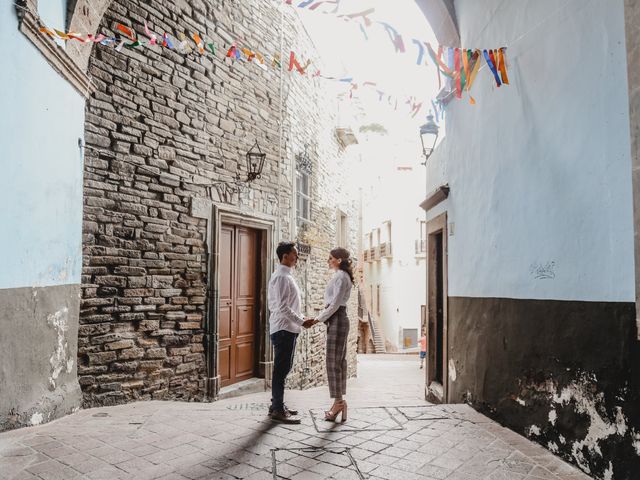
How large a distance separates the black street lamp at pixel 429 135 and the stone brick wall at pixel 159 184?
238cm

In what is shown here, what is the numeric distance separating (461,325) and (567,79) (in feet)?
9.27

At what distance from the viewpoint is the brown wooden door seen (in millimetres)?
6352

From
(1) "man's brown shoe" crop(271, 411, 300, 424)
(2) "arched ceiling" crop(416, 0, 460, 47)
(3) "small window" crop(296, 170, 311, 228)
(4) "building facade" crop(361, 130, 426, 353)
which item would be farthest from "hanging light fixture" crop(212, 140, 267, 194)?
(4) "building facade" crop(361, 130, 426, 353)

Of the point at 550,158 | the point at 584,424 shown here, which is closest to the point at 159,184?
the point at 550,158

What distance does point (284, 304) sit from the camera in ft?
12.8

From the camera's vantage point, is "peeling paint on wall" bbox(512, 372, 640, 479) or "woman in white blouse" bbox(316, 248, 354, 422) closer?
"peeling paint on wall" bbox(512, 372, 640, 479)

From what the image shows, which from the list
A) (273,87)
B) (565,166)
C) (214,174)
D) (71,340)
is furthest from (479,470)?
(273,87)

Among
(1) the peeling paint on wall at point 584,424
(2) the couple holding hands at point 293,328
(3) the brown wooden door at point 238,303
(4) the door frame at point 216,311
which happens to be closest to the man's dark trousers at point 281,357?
(2) the couple holding hands at point 293,328

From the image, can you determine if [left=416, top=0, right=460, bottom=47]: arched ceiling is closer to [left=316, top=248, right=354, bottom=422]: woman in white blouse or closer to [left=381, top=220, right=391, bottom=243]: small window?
[left=316, top=248, right=354, bottom=422]: woman in white blouse

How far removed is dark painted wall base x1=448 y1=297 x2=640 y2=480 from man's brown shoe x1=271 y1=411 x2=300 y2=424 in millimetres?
1675

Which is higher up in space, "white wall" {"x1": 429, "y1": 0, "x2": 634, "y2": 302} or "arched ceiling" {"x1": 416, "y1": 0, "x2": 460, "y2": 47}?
"arched ceiling" {"x1": 416, "y1": 0, "x2": 460, "y2": 47}

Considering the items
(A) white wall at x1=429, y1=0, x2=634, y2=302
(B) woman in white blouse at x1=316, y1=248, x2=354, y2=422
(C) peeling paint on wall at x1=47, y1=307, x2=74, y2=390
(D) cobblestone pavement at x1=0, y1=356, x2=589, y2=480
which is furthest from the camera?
(C) peeling paint on wall at x1=47, y1=307, x2=74, y2=390

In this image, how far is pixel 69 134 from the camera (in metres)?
4.27

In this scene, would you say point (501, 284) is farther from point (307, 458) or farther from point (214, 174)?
point (214, 174)
